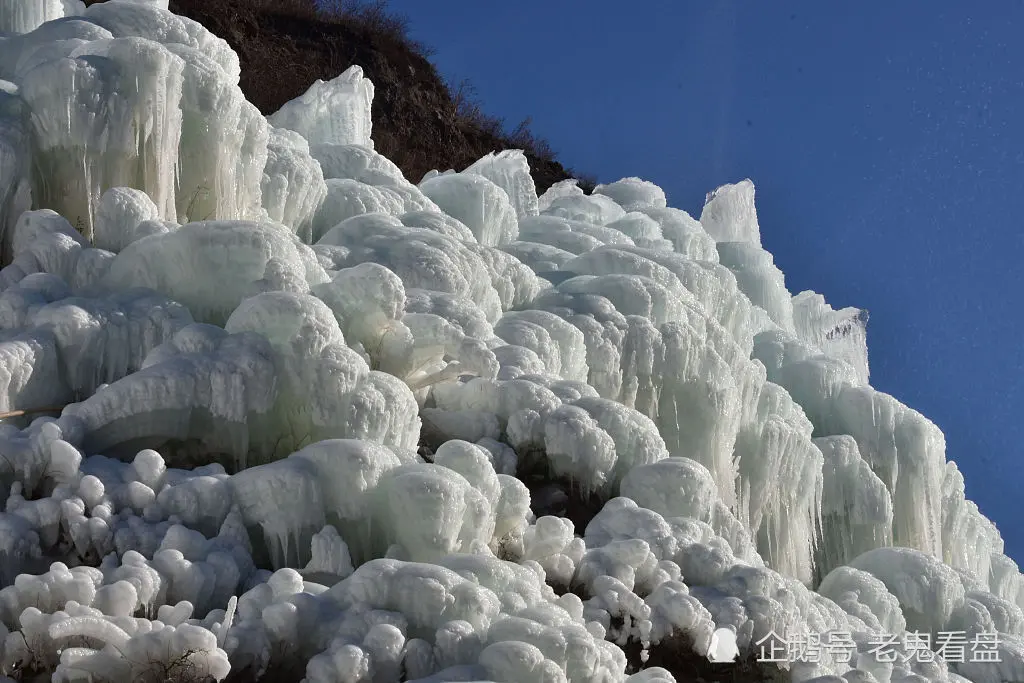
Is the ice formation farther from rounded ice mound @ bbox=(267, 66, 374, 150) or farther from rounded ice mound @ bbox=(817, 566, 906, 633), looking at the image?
rounded ice mound @ bbox=(267, 66, 374, 150)

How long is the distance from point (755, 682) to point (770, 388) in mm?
3745

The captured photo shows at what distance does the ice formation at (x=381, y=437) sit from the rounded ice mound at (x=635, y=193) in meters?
3.21

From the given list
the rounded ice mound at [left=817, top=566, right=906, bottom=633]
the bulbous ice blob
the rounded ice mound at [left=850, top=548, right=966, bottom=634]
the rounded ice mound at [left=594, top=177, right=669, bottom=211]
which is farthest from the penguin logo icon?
the rounded ice mound at [left=594, top=177, right=669, bottom=211]

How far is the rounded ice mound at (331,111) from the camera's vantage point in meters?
12.9

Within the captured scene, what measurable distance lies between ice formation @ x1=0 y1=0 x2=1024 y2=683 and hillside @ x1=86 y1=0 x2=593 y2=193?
21.9 feet

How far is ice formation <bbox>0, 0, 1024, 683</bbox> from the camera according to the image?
18.4 feet

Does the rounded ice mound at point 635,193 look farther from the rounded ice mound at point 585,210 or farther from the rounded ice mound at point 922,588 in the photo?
the rounded ice mound at point 922,588

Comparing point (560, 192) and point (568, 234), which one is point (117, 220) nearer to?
point (568, 234)

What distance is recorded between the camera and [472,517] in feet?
21.1

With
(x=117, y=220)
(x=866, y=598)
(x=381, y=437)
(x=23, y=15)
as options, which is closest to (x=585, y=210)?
(x=23, y=15)

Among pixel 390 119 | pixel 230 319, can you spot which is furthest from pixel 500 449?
pixel 390 119

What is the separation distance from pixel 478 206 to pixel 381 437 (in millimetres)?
4989

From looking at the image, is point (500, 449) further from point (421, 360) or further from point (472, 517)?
point (472, 517)

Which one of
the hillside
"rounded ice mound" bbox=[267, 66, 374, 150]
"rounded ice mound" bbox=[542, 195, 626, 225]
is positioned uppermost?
the hillside
